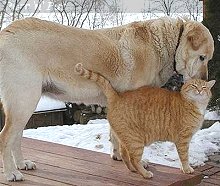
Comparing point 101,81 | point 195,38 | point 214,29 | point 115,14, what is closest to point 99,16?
point 115,14

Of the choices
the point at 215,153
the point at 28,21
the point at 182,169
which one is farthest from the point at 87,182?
the point at 215,153

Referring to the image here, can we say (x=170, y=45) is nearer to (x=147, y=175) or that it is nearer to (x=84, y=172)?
(x=147, y=175)

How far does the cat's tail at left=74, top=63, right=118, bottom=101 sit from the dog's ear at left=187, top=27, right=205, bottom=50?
640 mm

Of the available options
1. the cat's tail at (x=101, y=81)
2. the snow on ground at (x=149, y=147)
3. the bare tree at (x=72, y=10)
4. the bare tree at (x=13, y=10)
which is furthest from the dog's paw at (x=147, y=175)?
the bare tree at (x=72, y=10)

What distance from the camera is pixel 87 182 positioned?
124 inches

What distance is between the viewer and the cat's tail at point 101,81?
3.05 m

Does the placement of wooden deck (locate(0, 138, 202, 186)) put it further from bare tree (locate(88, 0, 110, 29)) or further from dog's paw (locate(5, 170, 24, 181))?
bare tree (locate(88, 0, 110, 29))

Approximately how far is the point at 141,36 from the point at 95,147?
5.72ft

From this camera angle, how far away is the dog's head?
3238mm

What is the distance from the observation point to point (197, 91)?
3.12 m

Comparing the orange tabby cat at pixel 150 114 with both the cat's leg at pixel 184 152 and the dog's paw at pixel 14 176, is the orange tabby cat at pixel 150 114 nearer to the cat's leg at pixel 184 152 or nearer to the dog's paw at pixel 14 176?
the cat's leg at pixel 184 152

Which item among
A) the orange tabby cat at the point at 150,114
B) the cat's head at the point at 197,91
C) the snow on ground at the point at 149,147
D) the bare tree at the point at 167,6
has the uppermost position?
the bare tree at the point at 167,6

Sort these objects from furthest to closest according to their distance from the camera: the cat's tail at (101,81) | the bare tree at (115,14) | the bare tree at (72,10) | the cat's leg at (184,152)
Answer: the bare tree at (115,14) → the bare tree at (72,10) → the cat's leg at (184,152) → the cat's tail at (101,81)

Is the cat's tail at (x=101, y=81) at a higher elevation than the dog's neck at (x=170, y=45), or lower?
lower
